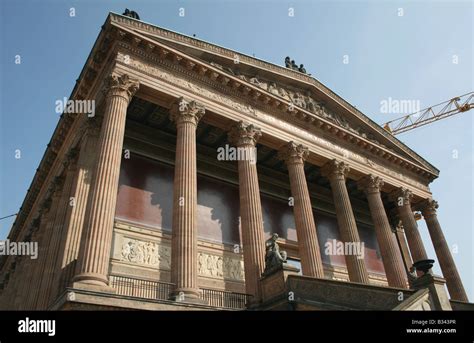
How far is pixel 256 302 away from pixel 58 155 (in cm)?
1688

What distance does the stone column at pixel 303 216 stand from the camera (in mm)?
19047

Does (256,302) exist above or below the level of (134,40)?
below

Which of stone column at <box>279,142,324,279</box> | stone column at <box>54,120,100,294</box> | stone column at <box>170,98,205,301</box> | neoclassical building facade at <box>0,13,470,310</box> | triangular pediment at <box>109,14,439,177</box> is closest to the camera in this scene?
neoclassical building facade at <box>0,13,470,310</box>

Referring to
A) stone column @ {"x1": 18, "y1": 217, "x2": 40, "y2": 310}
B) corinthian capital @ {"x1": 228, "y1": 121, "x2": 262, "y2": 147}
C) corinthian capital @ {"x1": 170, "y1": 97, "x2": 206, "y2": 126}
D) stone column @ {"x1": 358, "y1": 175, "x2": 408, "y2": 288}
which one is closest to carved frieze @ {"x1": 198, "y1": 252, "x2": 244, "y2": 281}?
corinthian capital @ {"x1": 228, "y1": 121, "x2": 262, "y2": 147}

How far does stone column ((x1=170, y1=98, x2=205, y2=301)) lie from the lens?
1446cm

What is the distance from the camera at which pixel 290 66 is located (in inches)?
1062

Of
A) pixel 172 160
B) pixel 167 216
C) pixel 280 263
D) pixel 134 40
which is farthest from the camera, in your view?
pixel 172 160

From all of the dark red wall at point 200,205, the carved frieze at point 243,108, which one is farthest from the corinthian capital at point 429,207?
the dark red wall at point 200,205

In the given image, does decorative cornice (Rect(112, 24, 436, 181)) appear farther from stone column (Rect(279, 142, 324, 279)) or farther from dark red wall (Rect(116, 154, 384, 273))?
dark red wall (Rect(116, 154, 384, 273))

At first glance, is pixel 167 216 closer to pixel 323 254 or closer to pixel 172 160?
pixel 172 160

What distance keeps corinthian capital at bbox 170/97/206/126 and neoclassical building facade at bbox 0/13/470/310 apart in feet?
0.24

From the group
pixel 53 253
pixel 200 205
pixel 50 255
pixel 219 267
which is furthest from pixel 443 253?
pixel 50 255

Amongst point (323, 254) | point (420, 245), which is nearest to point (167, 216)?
point (323, 254)

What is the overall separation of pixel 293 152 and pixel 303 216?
4.18 m
